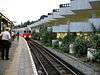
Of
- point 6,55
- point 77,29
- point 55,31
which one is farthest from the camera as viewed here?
point 55,31

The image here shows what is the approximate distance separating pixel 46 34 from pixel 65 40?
1752 centimetres

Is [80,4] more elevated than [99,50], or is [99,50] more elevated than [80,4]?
[80,4]

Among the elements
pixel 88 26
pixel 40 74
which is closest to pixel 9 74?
pixel 40 74

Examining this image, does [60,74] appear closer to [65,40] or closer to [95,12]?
[65,40]

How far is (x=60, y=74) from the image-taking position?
20812 millimetres

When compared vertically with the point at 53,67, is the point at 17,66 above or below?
above

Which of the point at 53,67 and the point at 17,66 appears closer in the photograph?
the point at 17,66

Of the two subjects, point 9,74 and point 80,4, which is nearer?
point 9,74

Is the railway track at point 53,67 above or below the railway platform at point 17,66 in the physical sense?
below

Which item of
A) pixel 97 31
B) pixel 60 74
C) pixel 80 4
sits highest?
pixel 80 4

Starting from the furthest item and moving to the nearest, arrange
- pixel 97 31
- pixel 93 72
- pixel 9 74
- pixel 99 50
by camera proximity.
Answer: pixel 97 31
pixel 99 50
pixel 93 72
pixel 9 74

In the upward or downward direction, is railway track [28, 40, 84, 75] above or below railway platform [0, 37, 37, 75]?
below

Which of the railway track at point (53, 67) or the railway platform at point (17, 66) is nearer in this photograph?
the railway platform at point (17, 66)

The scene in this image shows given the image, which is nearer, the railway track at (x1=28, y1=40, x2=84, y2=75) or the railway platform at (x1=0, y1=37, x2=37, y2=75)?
the railway platform at (x1=0, y1=37, x2=37, y2=75)
